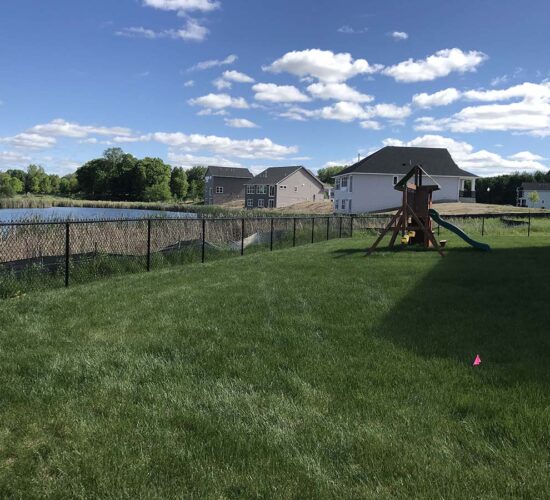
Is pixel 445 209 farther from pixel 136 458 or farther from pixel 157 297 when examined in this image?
pixel 136 458

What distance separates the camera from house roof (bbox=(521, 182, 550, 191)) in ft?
257

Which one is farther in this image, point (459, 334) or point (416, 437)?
point (459, 334)

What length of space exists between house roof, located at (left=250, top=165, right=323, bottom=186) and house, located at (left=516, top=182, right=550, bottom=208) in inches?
1280

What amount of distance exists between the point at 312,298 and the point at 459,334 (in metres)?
2.52

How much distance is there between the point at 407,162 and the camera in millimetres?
56688

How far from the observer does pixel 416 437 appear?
3240mm

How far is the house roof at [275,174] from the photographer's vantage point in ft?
254

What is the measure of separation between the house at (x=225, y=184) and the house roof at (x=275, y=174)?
12.6 metres

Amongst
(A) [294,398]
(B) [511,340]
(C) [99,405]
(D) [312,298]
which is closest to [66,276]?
(D) [312,298]

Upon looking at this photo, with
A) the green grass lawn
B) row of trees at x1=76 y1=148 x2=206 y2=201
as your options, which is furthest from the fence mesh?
row of trees at x1=76 y1=148 x2=206 y2=201

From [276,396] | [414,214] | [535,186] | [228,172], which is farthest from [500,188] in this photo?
[276,396]

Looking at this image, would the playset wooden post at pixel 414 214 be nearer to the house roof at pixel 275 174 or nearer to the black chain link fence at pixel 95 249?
the black chain link fence at pixel 95 249

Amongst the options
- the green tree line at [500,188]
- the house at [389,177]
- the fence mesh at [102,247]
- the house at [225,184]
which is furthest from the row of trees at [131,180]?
the fence mesh at [102,247]

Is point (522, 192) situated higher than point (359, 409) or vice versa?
point (522, 192)
